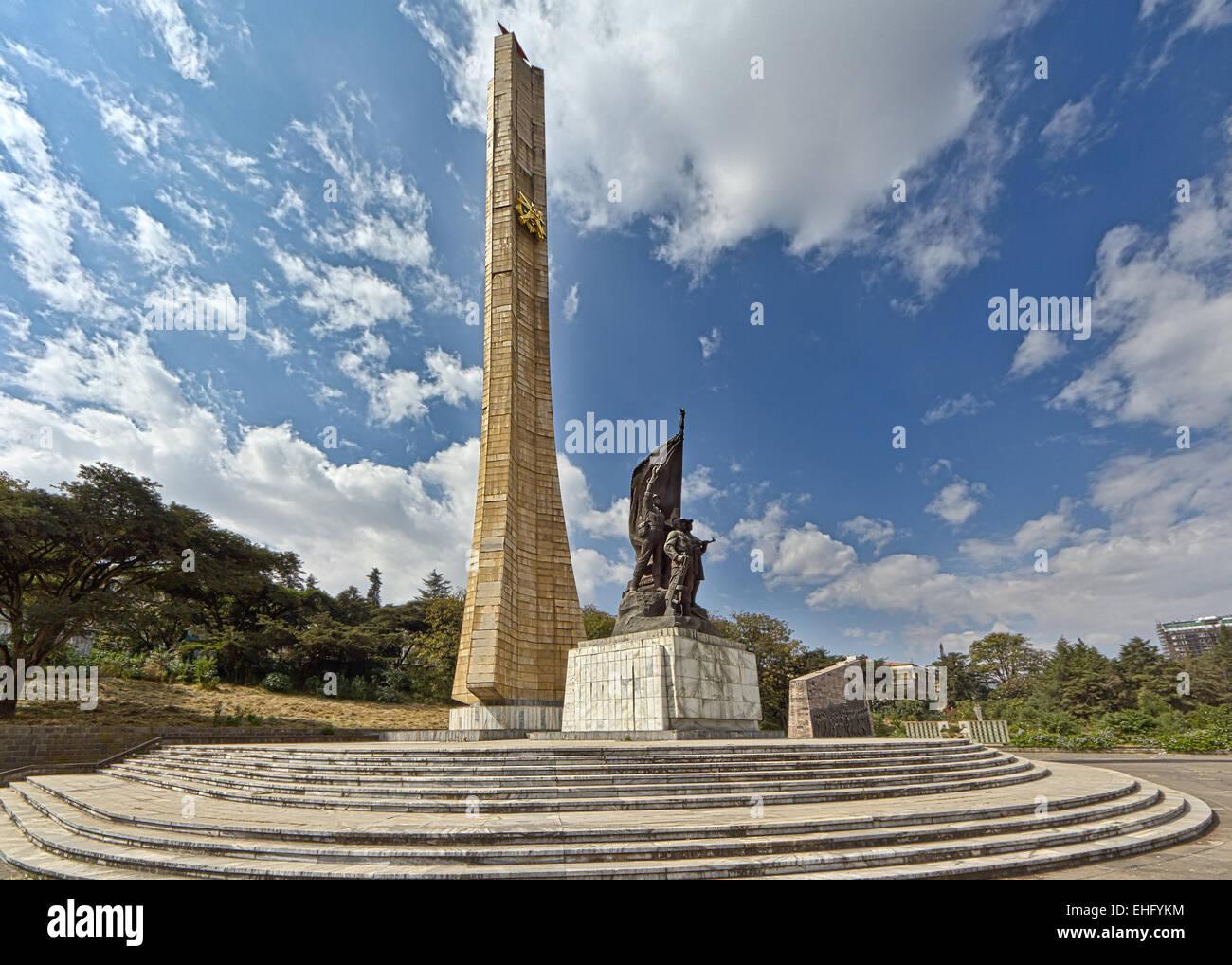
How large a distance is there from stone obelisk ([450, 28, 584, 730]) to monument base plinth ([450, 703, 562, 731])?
0.09ft

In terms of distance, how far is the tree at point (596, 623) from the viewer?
29.0 metres

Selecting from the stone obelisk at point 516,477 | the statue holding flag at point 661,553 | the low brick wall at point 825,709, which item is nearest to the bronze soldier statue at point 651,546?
the statue holding flag at point 661,553

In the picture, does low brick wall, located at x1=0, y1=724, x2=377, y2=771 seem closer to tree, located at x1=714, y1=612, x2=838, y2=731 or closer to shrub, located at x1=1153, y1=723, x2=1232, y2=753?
tree, located at x1=714, y1=612, x2=838, y2=731

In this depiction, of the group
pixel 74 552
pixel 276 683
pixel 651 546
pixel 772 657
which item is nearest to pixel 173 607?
pixel 74 552

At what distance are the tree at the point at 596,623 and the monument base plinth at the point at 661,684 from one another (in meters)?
14.0

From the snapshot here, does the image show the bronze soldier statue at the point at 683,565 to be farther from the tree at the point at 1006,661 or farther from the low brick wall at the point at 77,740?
the tree at the point at 1006,661

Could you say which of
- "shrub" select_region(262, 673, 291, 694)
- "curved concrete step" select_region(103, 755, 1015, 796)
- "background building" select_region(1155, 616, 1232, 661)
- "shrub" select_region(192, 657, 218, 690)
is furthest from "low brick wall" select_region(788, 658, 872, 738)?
"background building" select_region(1155, 616, 1232, 661)

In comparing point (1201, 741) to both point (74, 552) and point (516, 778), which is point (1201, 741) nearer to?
point (516, 778)

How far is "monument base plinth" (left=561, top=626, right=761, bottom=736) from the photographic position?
11633 mm

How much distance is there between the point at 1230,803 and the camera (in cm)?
874

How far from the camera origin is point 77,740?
13445mm
